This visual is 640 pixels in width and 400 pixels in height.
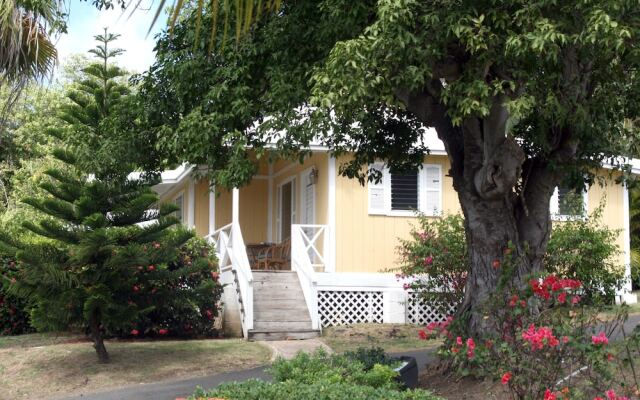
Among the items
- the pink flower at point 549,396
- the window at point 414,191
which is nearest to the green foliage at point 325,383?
the pink flower at point 549,396

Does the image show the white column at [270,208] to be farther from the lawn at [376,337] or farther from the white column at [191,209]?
the lawn at [376,337]

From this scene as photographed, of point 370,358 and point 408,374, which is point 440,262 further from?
point 370,358

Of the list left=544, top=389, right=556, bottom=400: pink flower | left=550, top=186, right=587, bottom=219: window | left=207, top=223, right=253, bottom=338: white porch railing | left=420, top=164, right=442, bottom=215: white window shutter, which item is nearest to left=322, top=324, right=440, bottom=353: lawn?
left=207, top=223, right=253, bottom=338: white porch railing

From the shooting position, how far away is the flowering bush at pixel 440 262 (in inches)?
536

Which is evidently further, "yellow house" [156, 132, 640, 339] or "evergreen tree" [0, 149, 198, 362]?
"yellow house" [156, 132, 640, 339]

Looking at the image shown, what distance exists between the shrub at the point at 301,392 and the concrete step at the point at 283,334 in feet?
25.3

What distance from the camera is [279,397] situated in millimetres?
5996

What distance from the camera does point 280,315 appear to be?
14773 mm

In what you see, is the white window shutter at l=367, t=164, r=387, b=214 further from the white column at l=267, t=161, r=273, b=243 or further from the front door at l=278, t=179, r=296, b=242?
the white column at l=267, t=161, r=273, b=243

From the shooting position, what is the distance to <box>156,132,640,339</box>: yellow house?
49.3ft

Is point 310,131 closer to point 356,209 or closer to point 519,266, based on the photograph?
point 519,266

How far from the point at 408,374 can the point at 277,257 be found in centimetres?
996

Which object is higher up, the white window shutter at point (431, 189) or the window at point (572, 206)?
the white window shutter at point (431, 189)

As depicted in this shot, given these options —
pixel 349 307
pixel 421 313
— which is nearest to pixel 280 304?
pixel 349 307
